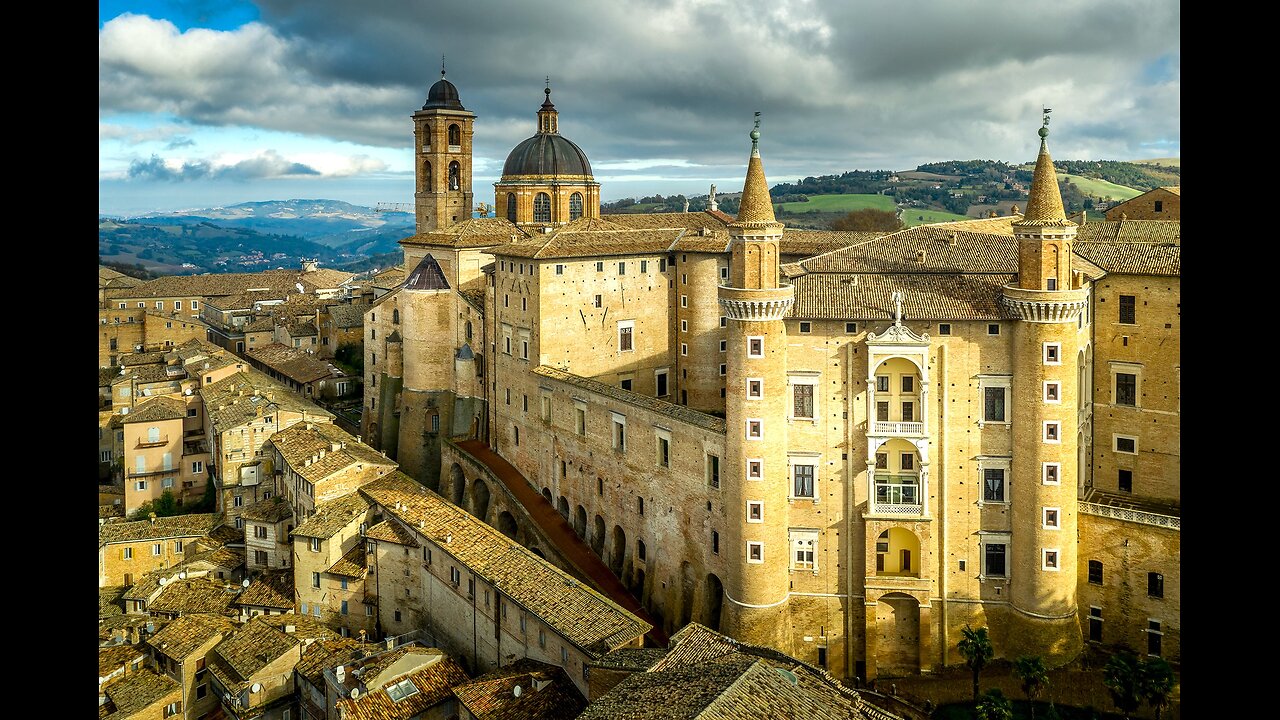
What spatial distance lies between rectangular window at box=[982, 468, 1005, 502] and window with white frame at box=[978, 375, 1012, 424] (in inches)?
Result: 67.4

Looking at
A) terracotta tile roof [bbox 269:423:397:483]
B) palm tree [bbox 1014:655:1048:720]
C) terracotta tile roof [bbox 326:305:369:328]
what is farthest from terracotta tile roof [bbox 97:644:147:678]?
terracotta tile roof [bbox 326:305:369:328]

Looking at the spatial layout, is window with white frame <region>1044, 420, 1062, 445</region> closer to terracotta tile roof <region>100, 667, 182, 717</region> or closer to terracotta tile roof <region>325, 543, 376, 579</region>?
terracotta tile roof <region>325, 543, 376, 579</region>

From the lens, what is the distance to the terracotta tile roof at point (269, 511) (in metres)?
45.6

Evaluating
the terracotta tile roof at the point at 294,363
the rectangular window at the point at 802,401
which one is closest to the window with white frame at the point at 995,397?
the rectangular window at the point at 802,401

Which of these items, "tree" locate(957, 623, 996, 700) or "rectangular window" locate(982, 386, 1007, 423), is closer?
"tree" locate(957, 623, 996, 700)

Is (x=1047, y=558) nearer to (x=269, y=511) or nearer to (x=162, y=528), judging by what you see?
(x=269, y=511)

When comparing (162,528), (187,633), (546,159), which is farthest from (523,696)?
(546,159)

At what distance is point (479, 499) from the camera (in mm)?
48062

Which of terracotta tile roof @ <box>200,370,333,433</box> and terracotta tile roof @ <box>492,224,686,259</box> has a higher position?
terracotta tile roof @ <box>492,224,686,259</box>

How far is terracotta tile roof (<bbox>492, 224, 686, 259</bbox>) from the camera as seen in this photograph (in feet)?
148

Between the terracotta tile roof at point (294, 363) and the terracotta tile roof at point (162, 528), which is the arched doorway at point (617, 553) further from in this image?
the terracotta tile roof at point (294, 363)

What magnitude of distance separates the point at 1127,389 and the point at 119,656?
126 feet

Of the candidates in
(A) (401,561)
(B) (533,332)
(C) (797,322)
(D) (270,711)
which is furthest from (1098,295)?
(D) (270,711)
